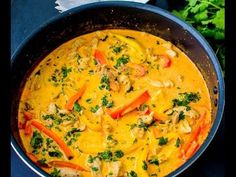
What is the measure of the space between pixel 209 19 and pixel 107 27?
16.6 inches

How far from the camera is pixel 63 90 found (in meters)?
2.08

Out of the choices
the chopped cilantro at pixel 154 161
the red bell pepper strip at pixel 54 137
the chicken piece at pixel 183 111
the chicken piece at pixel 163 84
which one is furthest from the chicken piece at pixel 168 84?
the red bell pepper strip at pixel 54 137

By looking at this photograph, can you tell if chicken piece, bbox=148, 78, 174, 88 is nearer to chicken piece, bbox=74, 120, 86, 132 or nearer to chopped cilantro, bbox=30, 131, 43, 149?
chicken piece, bbox=74, 120, 86, 132

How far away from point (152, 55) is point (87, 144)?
0.47 m

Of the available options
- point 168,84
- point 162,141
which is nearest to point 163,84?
point 168,84

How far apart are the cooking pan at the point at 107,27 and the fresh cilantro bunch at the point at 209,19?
12cm

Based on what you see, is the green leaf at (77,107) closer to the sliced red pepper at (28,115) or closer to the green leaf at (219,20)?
the sliced red pepper at (28,115)

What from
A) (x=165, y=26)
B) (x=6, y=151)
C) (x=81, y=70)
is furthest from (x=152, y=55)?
(x=6, y=151)

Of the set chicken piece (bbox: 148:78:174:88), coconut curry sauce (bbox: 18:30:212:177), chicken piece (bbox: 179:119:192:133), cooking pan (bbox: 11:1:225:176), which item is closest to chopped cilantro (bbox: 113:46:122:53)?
coconut curry sauce (bbox: 18:30:212:177)

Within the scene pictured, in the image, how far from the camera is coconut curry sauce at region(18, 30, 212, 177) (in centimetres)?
186

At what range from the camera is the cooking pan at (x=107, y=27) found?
2027 millimetres

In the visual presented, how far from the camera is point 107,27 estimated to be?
2.28m

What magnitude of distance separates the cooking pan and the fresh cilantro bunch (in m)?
0.12

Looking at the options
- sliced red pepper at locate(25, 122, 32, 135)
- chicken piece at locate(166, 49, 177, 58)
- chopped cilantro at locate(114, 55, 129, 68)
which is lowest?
sliced red pepper at locate(25, 122, 32, 135)
